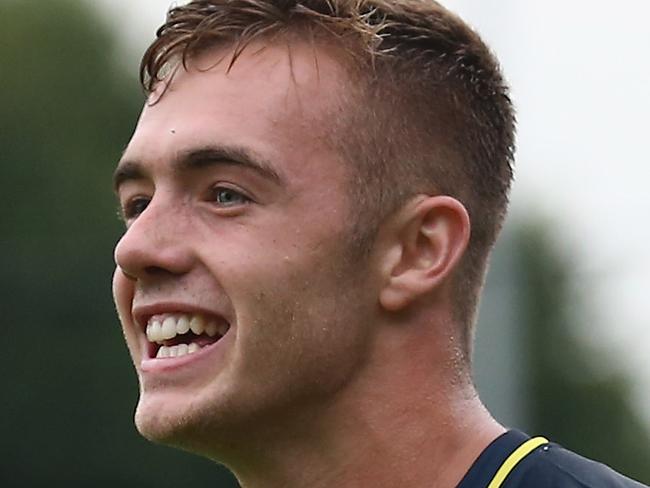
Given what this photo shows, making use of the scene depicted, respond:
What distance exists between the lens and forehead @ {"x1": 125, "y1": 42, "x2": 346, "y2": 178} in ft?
14.5

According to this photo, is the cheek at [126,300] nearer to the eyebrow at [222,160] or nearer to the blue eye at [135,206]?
the blue eye at [135,206]

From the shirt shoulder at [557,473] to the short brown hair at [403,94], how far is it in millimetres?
321

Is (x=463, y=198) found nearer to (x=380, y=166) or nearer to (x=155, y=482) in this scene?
(x=380, y=166)

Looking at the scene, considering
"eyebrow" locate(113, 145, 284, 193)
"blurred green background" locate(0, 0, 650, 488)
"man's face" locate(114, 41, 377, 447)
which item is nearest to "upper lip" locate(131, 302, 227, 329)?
"man's face" locate(114, 41, 377, 447)

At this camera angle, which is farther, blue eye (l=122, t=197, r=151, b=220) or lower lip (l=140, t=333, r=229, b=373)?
blue eye (l=122, t=197, r=151, b=220)

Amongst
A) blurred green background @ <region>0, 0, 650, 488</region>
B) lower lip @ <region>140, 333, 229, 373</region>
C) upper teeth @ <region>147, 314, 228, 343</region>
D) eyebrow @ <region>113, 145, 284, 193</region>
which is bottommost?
blurred green background @ <region>0, 0, 650, 488</region>

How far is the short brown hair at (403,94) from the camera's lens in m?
4.50

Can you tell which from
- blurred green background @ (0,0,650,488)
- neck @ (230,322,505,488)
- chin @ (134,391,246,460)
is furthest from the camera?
blurred green background @ (0,0,650,488)

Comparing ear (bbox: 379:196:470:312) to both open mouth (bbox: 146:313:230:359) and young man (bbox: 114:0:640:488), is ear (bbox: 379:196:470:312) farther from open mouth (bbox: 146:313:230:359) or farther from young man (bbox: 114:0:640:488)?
open mouth (bbox: 146:313:230:359)

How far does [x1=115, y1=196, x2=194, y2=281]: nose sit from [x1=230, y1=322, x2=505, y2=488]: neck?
1.38ft

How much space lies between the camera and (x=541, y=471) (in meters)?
4.40

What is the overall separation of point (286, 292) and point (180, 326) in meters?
0.24

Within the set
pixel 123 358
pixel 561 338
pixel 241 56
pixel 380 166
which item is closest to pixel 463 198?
pixel 380 166

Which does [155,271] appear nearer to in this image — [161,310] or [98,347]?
[161,310]
